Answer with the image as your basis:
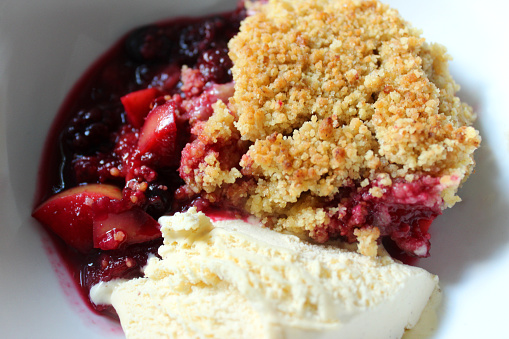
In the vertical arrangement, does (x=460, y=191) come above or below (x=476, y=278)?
above

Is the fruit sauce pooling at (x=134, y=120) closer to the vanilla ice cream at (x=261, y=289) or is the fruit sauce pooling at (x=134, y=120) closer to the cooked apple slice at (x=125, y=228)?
the cooked apple slice at (x=125, y=228)

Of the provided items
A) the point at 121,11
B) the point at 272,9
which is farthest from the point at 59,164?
the point at 272,9

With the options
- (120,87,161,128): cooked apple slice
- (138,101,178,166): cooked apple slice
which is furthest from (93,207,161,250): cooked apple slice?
(120,87,161,128): cooked apple slice

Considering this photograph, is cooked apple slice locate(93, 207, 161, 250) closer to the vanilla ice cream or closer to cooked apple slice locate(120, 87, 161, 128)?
the vanilla ice cream

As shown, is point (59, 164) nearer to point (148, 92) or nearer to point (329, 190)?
point (148, 92)

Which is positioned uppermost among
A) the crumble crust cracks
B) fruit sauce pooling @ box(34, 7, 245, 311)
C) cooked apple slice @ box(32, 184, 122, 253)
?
the crumble crust cracks

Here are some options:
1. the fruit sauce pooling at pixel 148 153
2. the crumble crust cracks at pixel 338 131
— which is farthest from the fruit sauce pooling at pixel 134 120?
the crumble crust cracks at pixel 338 131

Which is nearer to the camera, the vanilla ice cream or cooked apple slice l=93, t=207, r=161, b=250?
the vanilla ice cream
